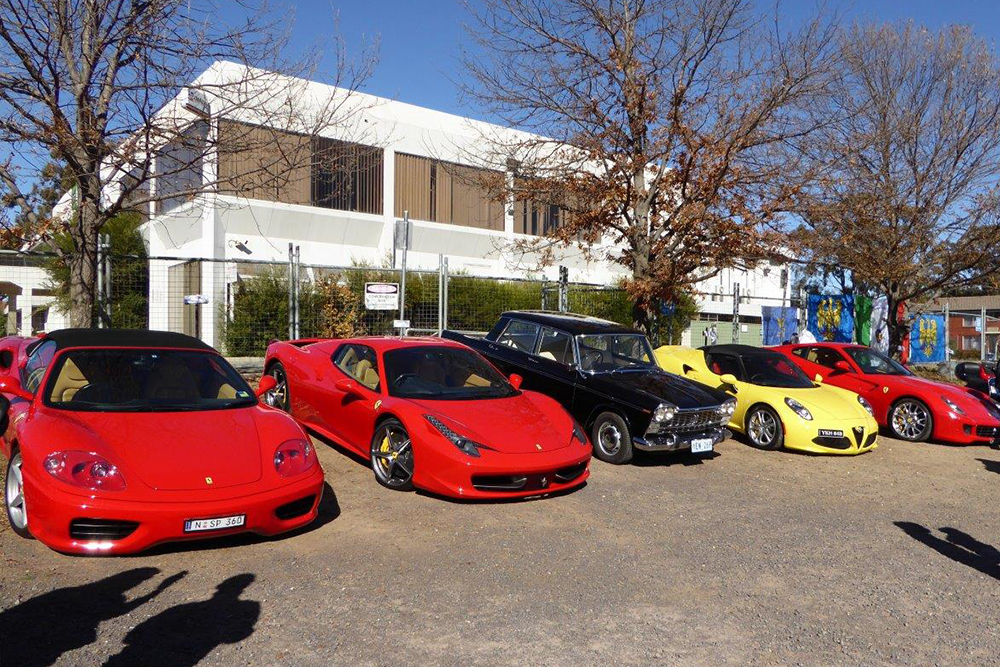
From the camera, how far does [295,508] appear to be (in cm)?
539

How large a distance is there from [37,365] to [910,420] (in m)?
10.9

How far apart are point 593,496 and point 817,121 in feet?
32.2

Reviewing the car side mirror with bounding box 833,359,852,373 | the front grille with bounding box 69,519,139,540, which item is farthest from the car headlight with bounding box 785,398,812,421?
the front grille with bounding box 69,519,139,540

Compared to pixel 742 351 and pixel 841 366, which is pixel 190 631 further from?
pixel 841 366

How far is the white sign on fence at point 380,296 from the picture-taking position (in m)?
11.8

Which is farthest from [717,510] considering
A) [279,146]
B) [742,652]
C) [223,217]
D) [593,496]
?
[223,217]

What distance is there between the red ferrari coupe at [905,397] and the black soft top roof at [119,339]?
957 cm

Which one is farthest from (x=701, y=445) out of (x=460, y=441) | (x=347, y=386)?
(x=347, y=386)

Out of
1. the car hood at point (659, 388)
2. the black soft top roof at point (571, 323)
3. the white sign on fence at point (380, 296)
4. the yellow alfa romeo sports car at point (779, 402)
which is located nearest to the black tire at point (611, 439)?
the car hood at point (659, 388)

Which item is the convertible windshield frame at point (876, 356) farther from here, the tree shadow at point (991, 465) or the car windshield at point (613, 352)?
the car windshield at point (613, 352)

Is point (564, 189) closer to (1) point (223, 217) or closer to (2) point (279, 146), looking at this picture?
(2) point (279, 146)

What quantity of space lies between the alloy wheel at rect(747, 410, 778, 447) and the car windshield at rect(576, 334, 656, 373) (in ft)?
5.06

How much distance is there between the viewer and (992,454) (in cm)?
1066

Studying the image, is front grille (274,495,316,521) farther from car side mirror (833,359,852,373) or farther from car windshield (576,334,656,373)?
car side mirror (833,359,852,373)
